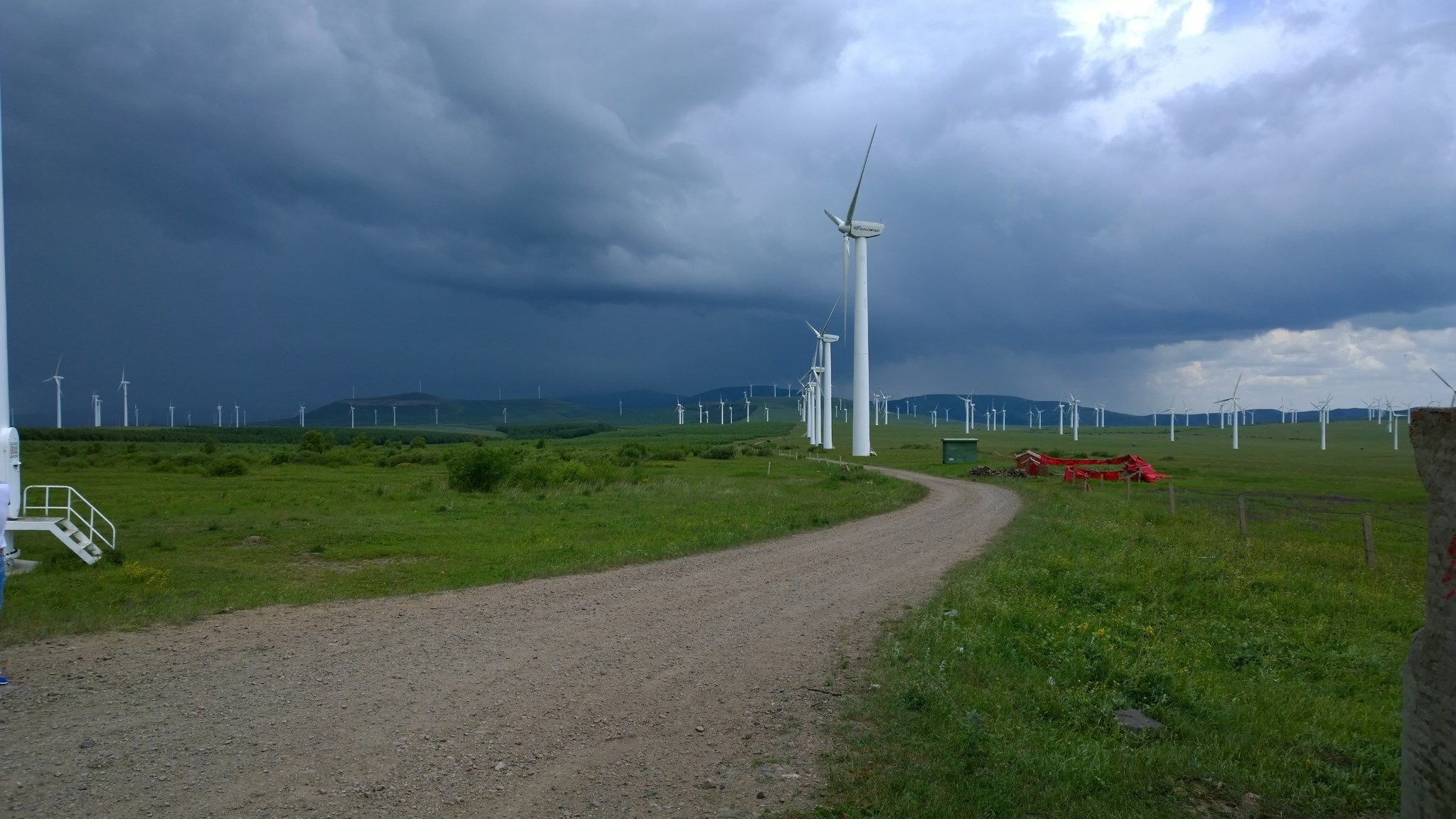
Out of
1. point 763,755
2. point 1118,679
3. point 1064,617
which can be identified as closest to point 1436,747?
point 763,755

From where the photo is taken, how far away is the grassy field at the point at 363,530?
16.8 m

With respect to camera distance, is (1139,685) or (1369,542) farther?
(1369,542)

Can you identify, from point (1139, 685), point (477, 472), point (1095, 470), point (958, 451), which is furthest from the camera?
point (958, 451)

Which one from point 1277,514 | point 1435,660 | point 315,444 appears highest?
point 1435,660

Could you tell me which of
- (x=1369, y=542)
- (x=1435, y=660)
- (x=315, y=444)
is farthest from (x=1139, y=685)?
(x=315, y=444)

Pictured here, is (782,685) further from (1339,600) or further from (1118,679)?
(1339,600)

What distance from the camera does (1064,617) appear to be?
1467 cm

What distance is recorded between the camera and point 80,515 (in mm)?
25703

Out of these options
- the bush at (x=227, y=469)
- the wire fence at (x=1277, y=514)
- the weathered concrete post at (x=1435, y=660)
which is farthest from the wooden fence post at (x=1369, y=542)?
the bush at (x=227, y=469)

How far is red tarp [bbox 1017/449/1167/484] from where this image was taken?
58.3 metres

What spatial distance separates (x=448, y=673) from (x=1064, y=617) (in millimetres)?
10051

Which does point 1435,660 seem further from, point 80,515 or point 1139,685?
point 80,515

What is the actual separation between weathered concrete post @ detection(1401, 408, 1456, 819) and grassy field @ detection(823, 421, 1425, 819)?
237cm

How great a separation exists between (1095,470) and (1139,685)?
170 feet
